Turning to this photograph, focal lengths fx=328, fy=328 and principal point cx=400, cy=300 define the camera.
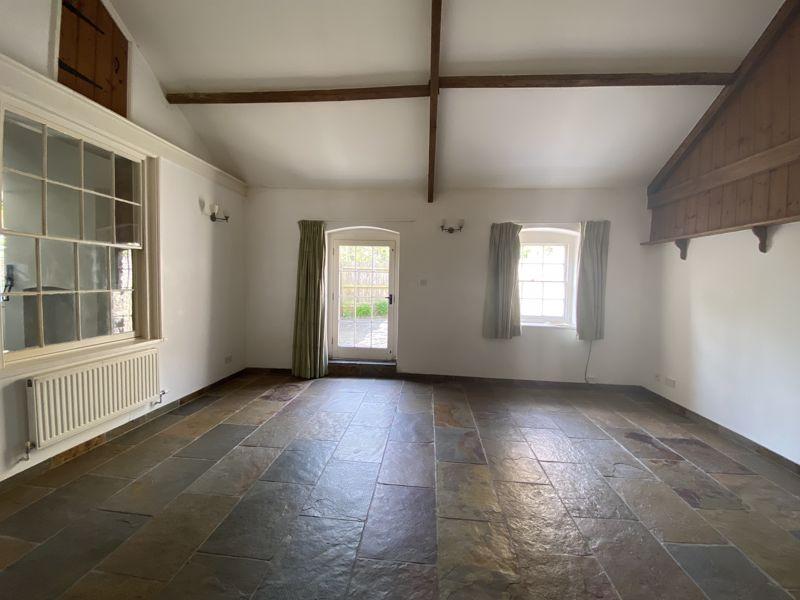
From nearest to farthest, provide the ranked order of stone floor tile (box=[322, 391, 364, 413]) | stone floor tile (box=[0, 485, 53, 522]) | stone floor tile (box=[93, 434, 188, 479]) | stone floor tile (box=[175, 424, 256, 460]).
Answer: stone floor tile (box=[0, 485, 53, 522])
stone floor tile (box=[93, 434, 188, 479])
stone floor tile (box=[175, 424, 256, 460])
stone floor tile (box=[322, 391, 364, 413])

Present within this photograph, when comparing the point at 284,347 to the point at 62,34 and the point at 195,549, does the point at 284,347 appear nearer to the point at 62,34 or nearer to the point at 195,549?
the point at 195,549

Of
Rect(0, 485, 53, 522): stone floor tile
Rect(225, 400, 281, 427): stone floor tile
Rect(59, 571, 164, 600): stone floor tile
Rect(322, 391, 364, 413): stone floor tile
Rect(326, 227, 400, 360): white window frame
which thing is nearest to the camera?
Rect(59, 571, 164, 600): stone floor tile

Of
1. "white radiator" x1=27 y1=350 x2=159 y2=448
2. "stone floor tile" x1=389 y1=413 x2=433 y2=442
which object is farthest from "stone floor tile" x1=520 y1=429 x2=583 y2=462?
"white radiator" x1=27 y1=350 x2=159 y2=448

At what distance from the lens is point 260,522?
5.96ft

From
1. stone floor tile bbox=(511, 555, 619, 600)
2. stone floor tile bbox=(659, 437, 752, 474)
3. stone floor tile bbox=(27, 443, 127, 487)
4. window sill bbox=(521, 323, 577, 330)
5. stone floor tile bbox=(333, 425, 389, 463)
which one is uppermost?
window sill bbox=(521, 323, 577, 330)

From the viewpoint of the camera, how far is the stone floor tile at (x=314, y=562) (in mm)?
1416

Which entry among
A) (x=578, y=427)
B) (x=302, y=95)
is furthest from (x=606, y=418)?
(x=302, y=95)

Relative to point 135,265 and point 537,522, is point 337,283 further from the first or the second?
point 537,522

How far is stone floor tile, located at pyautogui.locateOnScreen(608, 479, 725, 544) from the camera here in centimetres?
178

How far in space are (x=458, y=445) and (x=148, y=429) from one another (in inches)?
108

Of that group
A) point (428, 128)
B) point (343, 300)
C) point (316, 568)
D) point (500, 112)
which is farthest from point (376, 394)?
point (500, 112)

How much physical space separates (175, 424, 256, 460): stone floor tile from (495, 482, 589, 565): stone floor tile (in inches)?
81.8

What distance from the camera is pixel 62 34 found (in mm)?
2363

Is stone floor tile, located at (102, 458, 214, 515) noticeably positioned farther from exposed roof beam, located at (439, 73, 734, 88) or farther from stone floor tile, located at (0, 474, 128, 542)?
exposed roof beam, located at (439, 73, 734, 88)
